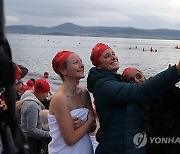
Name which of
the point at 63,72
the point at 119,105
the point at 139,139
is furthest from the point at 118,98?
the point at 63,72

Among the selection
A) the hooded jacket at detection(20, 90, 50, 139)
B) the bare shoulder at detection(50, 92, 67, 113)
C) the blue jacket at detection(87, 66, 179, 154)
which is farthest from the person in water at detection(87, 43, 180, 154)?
the hooded jacket at detection(20, 90, 50, 139)

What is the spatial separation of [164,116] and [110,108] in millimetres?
402

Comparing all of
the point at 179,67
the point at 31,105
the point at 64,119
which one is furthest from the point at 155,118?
the point at 31,105

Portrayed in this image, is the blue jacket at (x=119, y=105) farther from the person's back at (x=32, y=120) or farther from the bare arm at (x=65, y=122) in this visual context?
the person's back at (x=32, y=120)

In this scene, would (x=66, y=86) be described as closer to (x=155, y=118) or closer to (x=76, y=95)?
(x=76, y=95)

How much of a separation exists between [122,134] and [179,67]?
2.21ft

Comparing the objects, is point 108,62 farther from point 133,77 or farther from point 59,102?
point 59,102

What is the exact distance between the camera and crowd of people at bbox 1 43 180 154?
253cm

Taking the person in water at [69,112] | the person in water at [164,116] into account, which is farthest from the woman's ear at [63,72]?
the person in water at [164,116]

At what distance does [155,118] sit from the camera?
2611mm

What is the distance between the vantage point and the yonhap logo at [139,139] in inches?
102

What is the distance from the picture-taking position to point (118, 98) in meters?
2.56

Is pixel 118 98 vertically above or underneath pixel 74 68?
underneath

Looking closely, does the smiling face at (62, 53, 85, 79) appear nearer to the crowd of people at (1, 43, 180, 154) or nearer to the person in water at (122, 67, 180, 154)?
the crowd of people at (1, 43, 180, 154)
